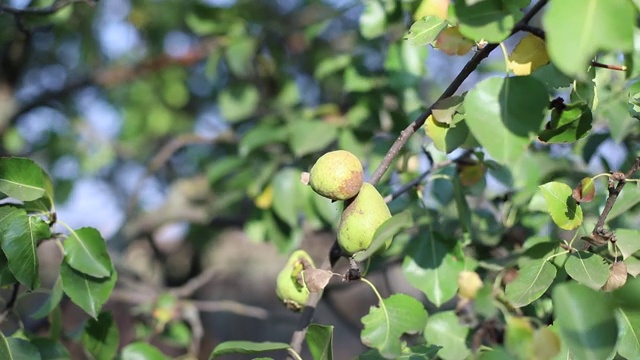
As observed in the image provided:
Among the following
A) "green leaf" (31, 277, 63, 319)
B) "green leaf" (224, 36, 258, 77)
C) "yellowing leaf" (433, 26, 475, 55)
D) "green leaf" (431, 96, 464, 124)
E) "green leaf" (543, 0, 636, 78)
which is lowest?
"green leaf" (224, 36, 258, 77)

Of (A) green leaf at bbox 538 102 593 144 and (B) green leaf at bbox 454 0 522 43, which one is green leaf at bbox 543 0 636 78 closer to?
(B) green leaf at bbox 454 0 522 43

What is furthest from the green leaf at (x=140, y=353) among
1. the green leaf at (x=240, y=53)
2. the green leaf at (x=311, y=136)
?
the green leaf at (x=240, y=53)

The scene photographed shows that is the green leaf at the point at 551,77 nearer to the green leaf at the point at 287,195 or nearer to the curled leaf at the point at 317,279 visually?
the curled leaf at the point at 317,279

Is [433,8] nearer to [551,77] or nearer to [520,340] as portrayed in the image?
[551,77]

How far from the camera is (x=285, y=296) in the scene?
28.3 inches

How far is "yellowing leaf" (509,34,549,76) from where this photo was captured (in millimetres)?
569

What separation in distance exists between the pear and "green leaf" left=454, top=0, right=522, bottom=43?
18 centimetres

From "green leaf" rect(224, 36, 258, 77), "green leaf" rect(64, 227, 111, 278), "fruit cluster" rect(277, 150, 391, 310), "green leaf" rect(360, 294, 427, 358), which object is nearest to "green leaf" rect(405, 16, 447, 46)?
"fruit cluster" rect(277, 150, 391, 310)

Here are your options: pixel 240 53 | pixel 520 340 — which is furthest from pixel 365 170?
pixel 520 340

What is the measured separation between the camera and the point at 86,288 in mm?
722

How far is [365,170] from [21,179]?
0.76 metres

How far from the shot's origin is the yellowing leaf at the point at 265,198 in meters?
1.45

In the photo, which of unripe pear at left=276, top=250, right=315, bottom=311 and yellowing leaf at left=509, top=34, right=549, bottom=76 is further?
unripe pear at left=276, top=250, right=315, bottom=311

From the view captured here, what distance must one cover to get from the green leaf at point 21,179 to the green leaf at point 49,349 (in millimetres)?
182
